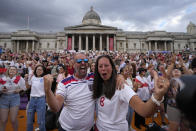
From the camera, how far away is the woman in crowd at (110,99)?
1.66 meters

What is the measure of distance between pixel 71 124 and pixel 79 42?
1652 inches

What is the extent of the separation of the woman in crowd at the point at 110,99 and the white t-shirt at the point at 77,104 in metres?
0.20

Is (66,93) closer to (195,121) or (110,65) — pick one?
(110,65)

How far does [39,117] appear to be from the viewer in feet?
13.3

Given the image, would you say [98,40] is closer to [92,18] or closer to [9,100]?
[92,18]

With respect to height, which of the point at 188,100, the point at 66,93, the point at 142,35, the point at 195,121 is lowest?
the point at 66,93

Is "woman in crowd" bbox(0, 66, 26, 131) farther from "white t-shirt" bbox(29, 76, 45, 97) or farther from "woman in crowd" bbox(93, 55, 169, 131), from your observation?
"woman in crowd" bbox(93, 55, 169, 131)

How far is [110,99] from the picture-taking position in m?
1.86

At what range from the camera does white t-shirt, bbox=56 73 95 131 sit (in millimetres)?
2105

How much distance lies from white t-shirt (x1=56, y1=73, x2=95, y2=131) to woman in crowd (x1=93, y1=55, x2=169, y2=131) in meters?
0.20

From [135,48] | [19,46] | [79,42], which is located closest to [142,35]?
[135,48]

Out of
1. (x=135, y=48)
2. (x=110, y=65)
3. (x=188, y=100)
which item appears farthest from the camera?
(x=135, y=48)

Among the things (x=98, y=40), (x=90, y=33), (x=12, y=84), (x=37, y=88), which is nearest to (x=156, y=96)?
(x=37, y=88)

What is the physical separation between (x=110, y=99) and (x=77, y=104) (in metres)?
0.62
